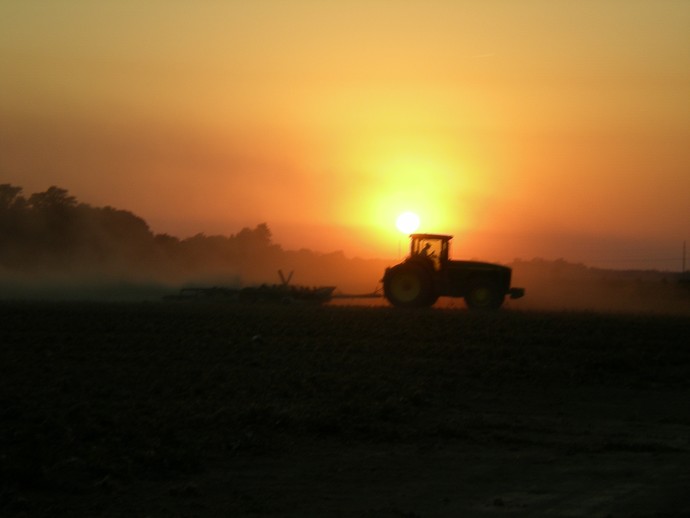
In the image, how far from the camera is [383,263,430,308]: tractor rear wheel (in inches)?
1209

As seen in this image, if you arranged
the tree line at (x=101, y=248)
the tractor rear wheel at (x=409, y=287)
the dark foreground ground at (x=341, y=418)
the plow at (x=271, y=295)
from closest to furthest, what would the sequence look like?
the dark foreground ground at (x=341, y=418)
the tractor rear wheel at (x=409, y=287)
the plow at (x=271, y=295)
the tree line at (x=101, y=248)

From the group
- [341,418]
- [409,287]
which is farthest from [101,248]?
[341,418]

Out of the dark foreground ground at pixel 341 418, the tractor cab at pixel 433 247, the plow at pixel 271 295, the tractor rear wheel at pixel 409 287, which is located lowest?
the dark foreground ground at pixel 341 418

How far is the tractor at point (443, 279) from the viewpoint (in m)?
30.7

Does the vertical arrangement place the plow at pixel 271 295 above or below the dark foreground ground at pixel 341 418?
above

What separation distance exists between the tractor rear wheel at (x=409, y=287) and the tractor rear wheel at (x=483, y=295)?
3.79ft

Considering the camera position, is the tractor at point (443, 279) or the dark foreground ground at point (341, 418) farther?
the tractor at point (443, 279)

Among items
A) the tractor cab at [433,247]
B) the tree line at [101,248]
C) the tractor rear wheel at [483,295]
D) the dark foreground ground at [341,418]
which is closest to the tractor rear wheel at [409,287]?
the tractor cab at [433,247]

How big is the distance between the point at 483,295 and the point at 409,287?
238 centimetres

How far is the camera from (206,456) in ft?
33.3

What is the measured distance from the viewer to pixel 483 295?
101 feet

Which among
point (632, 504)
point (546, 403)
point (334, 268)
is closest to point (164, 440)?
point (632, 504)

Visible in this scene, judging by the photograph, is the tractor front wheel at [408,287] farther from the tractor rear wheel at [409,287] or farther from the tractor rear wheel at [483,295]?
the tractor rear wheel at [483,295]

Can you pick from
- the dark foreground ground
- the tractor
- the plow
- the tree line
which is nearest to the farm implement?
the plow
